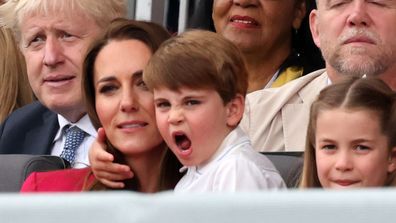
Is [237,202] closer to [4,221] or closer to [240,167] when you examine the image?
[4,221]

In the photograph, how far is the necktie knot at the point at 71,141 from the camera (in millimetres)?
3572

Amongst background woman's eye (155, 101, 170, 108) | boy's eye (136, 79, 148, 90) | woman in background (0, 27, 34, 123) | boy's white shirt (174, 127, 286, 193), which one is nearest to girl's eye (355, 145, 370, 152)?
boy's white shirt (174, 127, 286, 193)

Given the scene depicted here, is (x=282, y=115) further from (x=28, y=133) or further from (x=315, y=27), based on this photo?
(x=28, y=133)

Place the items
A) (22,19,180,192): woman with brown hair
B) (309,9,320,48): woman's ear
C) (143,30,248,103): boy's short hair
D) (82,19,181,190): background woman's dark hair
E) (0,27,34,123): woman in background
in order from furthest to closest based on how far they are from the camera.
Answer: (0,27,34,123): woman in background < (309,9,320,48): woman's ear < (82,19,181,190): background woman's dark hair < (22,19,180,192): woman with brown hair < (143,30,248,103): boy's short hair

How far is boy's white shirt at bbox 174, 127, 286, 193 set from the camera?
103 inches

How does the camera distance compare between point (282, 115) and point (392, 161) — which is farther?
point (282, 115)

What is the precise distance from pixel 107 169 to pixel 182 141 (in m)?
0.30

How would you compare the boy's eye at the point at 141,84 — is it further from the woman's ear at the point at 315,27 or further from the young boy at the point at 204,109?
the woman's ear at the point at 315,27

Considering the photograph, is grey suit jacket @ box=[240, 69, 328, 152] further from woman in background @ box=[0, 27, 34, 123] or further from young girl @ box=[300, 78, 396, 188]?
woman in background @ box=[0, 27, 34, 123]

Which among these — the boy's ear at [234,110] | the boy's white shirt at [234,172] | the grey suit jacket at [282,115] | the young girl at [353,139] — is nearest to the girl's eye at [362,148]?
the young girl at [353,139]

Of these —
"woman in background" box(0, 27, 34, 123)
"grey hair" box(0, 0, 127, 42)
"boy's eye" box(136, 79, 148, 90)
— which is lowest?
"woman in background" box(0, 27, 34, 123)

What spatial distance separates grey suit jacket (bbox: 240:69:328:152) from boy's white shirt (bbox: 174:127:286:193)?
0.76 metres

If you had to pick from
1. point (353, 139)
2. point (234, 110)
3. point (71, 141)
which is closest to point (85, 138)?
point (71, 141)

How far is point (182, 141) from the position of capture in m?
2.74
